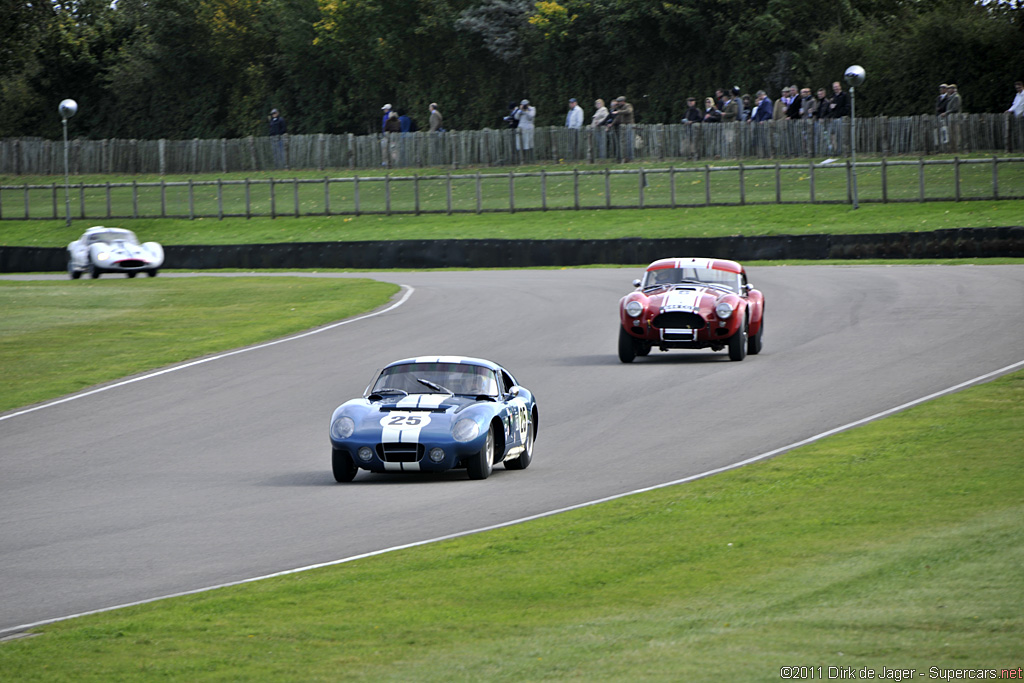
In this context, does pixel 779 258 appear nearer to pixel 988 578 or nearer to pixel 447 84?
pixel 988 578

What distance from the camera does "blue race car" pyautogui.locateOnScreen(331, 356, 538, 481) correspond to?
1238cm

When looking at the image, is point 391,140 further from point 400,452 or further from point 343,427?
point 400,452

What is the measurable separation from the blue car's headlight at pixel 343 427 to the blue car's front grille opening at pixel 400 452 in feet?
1.03

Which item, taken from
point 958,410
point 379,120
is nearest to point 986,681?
point 958,410

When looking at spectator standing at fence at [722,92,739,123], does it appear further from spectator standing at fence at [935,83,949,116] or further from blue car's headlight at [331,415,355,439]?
blue car's headlight at [331,415,355,439]

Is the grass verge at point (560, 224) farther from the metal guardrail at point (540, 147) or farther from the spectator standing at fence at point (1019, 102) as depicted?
the metal guardrail at point (540, 147)

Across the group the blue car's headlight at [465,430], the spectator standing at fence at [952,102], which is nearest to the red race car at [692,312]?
the blue car's headlight at [465,430]

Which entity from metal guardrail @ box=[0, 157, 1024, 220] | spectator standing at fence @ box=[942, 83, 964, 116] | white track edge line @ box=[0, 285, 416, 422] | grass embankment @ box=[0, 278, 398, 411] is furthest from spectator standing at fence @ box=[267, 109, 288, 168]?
white track edge line @ box=[0, 285, 416, 422]

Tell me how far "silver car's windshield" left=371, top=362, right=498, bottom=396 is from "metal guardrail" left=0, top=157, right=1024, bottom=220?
29.3 metres

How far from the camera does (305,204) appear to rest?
49.2 metres

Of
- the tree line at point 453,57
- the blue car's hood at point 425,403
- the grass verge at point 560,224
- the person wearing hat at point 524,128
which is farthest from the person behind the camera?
the tree line at point 453,57

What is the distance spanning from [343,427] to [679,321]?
7.75m

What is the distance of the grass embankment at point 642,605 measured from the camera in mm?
6891

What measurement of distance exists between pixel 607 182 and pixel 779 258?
1046cm
